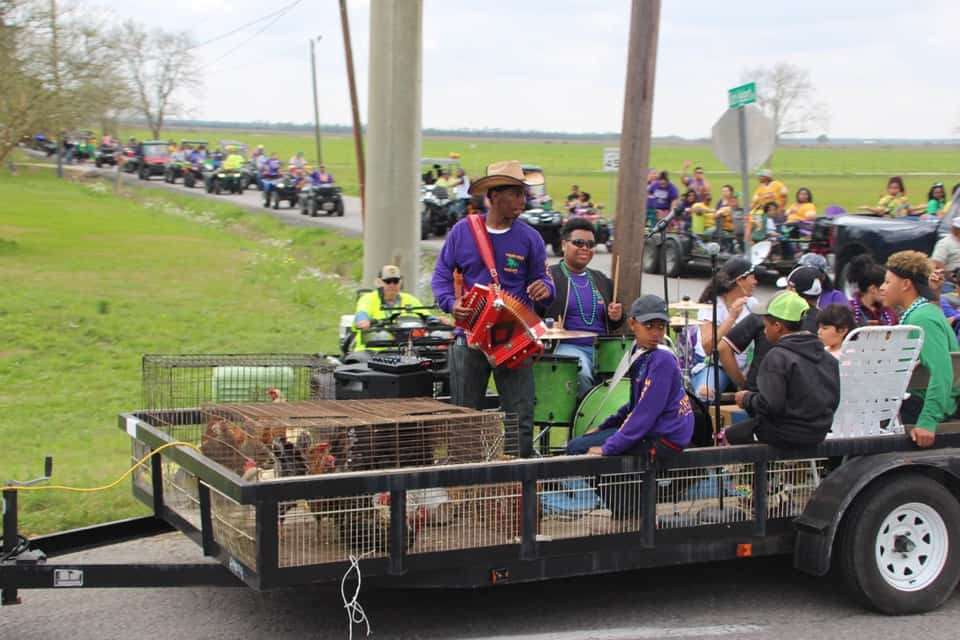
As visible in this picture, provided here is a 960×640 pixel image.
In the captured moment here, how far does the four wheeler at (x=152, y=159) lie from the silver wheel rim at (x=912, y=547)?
56314mm

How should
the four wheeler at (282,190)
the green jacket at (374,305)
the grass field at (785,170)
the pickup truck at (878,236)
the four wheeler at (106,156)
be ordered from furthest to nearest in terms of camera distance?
the four wheeler at (106,156) < the grass field at (785,170) < the four wheeler at (282,190) < the pickup truck at (878,236) < the green jacket at (374,305)

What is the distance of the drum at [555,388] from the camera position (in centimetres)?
681

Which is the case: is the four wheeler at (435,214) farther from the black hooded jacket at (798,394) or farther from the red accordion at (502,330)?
the black hooded jacket at (798,394)

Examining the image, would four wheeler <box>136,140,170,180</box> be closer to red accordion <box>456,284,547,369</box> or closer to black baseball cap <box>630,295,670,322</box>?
red accordion <box>456,284,547,369</box>

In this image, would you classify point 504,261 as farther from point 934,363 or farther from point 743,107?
point 743,107

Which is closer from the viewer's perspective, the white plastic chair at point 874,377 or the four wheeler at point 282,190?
the white plastic chair at point 874,377

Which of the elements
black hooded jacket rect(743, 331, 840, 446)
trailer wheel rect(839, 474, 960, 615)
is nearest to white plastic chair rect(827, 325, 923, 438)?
black hooded jacket rect(743, 331, 840, 446)

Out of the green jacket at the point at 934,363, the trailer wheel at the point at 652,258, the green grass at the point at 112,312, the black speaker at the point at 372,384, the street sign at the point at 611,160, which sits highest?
the street sign at the point at 611,160

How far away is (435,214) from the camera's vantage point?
31.2 metres

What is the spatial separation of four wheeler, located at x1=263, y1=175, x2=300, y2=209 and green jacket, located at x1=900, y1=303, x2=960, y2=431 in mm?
37362

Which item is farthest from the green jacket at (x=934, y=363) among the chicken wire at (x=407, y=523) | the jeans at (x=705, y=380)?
the chicken wire at (x=407, y=523)

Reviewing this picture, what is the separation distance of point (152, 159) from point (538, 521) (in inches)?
2247

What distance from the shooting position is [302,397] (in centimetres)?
693

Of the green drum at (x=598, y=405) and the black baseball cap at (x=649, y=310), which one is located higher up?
the black baseball cap at (x=649, y=310)
